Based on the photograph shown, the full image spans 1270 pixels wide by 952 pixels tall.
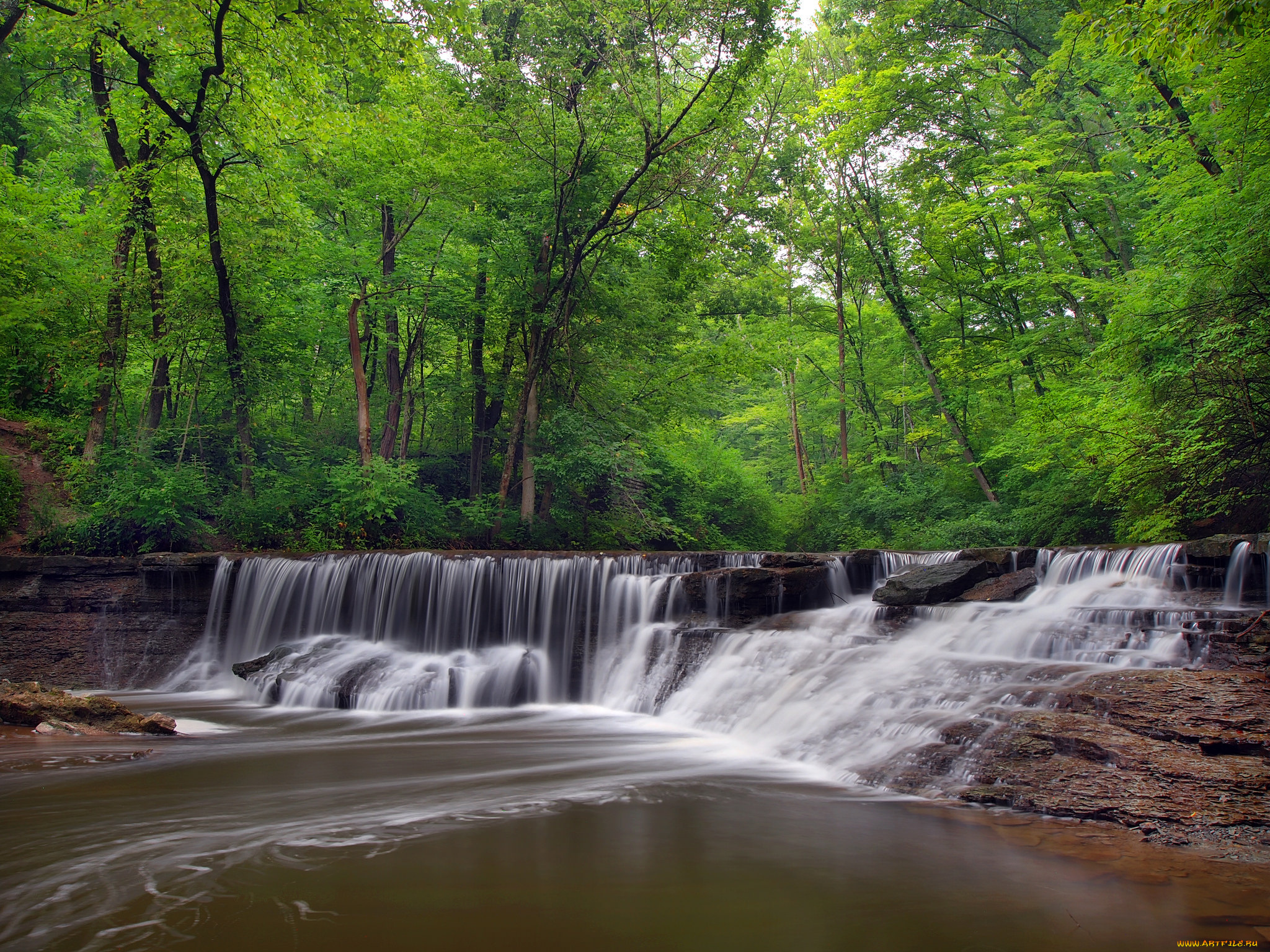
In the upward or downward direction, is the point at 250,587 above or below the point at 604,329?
below

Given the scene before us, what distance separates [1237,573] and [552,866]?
866cm

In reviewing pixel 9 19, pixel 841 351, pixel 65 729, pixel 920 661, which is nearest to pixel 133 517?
pixel 65 729

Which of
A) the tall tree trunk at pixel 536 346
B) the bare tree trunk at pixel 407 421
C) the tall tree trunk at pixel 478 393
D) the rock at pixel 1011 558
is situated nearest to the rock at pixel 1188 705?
the rock at pixel 1011 558

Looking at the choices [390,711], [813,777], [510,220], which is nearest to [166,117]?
[510,220]

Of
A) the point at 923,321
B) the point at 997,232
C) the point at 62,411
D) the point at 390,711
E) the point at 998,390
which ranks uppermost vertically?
the point at 997,232

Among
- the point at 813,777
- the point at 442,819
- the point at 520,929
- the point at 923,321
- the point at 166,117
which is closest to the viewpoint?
the point at 520,929

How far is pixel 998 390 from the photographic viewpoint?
74.3 feet

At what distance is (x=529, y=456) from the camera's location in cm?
1714

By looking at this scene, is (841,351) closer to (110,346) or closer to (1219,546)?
(1219,546)

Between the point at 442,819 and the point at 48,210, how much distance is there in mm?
18744

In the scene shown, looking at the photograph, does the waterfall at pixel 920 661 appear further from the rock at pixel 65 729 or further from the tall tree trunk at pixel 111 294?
the tall tree trunk at pixel 111 294

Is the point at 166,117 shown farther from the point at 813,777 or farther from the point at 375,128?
the point at 813,777

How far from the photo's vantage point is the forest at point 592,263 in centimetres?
1188

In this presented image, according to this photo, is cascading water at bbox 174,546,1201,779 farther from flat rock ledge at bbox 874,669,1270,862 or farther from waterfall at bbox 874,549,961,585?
flat rock ledge at bbox 874,669,1270,862
